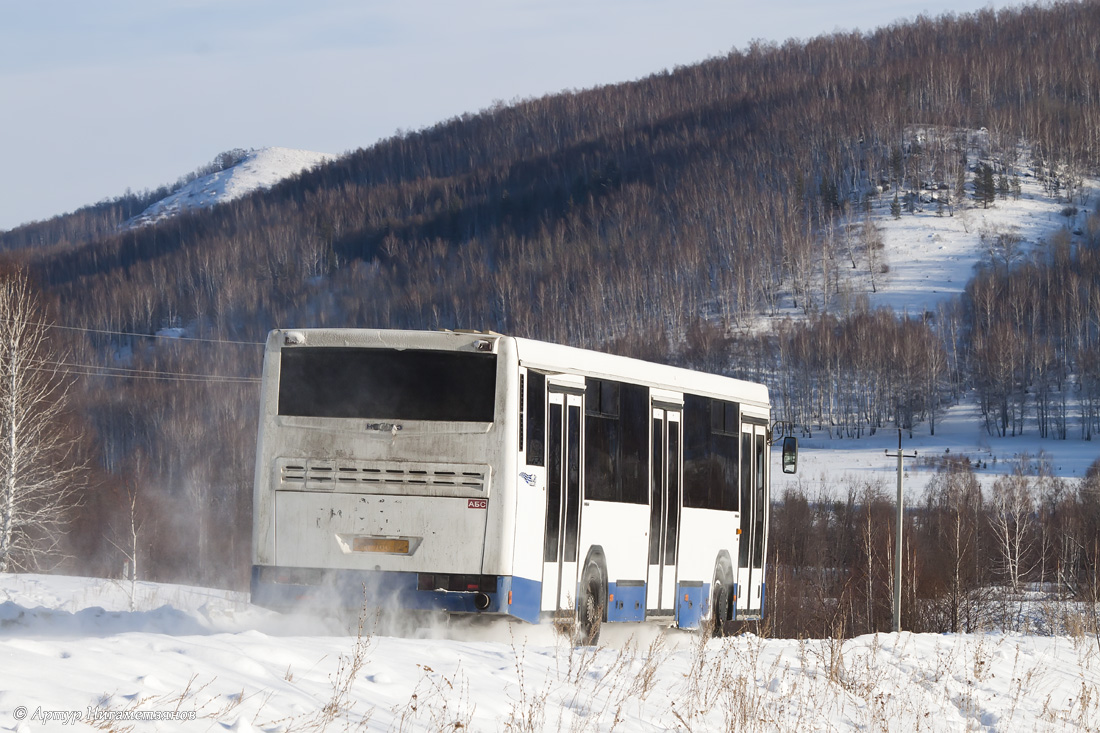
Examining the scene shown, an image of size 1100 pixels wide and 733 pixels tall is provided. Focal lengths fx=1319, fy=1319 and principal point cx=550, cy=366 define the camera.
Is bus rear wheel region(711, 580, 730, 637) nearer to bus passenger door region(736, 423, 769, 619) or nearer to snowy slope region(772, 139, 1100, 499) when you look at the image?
bus passenger door region(736, 423, 769, 619)

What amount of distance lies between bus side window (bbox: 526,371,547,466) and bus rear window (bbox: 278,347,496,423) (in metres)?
0.52

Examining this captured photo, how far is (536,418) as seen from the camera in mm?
13266

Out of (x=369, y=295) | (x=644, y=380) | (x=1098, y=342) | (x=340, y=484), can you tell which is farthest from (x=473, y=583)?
(x=369, y=295)

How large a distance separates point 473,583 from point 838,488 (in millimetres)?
85376

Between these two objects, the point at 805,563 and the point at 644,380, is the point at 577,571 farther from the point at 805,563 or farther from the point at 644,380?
the point at 805,563

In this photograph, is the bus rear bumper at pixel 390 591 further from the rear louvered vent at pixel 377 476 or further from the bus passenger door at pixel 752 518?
the bus passenger door at pixel 752 518

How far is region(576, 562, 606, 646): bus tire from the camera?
14148 mm

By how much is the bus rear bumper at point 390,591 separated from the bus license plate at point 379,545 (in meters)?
0.20

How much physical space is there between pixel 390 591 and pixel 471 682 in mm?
3851

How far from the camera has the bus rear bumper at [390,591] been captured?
1256 cm

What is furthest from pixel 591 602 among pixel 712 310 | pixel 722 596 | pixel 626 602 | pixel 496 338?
pixel 712 310

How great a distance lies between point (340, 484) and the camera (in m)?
12.9

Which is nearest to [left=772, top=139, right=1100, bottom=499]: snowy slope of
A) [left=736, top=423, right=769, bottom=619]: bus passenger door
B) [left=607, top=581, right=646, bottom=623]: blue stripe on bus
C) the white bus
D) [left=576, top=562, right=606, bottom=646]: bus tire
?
[left=736, top=423, right=769, bottom=619]: bus passenger door

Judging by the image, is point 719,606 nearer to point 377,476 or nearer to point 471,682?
point 377,476
